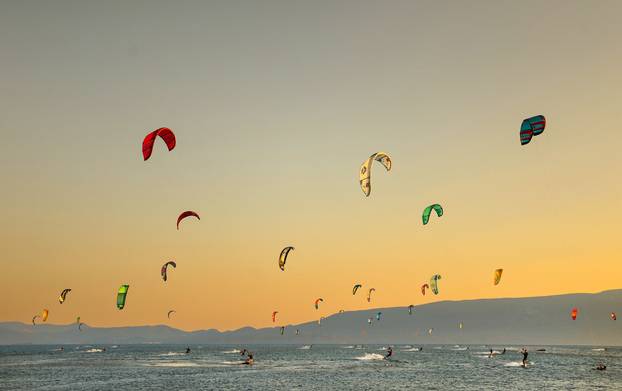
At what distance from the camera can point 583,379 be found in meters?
66.7

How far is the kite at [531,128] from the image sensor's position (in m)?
37.3

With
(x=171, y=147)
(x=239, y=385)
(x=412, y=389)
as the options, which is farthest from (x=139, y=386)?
(x=171, y=147)

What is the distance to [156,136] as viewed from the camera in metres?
34.6

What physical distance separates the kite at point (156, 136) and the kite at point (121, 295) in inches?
634

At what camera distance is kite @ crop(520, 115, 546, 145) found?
37.3 metres

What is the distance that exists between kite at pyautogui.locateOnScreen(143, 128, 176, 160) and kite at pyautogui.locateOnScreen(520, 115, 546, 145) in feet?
67.9

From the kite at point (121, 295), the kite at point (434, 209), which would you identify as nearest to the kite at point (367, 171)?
the kite at point (434, 209)

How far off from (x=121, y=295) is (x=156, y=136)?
18.4 meters

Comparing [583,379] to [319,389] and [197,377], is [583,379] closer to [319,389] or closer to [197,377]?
[319,389]

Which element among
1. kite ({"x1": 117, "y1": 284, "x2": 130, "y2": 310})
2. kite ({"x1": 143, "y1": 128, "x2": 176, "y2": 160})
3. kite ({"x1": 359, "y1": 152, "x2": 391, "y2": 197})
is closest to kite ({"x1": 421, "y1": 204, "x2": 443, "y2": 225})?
kite ({"x1": 359, "y1": 152, "x2": 391, "y2": 197})

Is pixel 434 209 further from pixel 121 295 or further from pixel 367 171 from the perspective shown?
pixel 121 295

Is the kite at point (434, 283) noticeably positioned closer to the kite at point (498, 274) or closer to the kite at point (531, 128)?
the kite at point (498, 274)

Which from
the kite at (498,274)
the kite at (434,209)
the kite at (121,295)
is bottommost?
the kite at (121,295)

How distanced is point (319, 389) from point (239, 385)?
24.5ft
